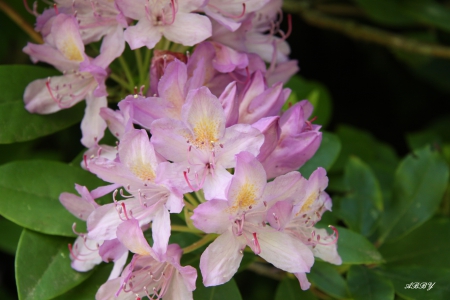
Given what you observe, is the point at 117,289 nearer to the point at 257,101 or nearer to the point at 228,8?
the point at 257,101

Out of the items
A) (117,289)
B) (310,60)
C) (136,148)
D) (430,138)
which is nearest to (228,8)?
(136,148)

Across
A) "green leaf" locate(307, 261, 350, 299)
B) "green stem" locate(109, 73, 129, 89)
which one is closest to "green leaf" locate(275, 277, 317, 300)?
"green leaf" locate(307, 261, 350, 299)

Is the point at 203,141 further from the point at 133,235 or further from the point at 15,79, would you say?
the point at 15,79

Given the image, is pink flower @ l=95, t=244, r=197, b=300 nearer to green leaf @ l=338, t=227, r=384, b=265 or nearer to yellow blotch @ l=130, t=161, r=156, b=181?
yellow blotch @ l=130, t=161, r=156, b=181

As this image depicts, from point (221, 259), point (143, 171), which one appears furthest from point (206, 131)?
point (221, 259)

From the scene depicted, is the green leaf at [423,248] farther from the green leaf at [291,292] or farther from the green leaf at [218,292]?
the green leaf at [218,292]
